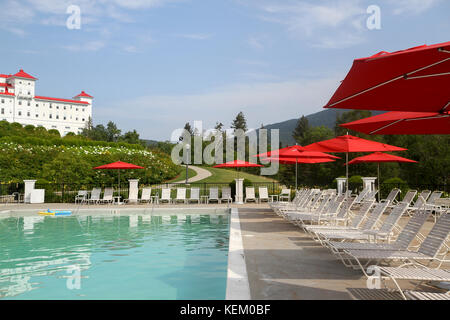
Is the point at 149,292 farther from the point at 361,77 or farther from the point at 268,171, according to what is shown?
the point at 268,171

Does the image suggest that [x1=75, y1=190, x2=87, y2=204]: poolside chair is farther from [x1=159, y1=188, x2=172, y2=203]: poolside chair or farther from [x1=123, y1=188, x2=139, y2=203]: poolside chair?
[x1=159, y1=188, x2=172, y2=203]: poolside chair

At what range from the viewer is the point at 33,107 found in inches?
3656

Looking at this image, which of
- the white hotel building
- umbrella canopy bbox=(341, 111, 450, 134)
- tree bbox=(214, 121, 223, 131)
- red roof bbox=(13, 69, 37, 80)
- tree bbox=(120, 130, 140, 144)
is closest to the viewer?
umbrella canopy bbox=(341, 111, 450, 134)

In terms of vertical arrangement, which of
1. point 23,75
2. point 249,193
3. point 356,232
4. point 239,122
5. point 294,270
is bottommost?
point 294,270

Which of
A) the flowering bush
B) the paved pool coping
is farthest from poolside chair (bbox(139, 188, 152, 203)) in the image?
the paved pool coping

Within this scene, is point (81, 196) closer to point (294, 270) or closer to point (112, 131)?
point (294, 270)

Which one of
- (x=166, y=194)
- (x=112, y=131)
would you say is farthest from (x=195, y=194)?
(x=112, y=131)

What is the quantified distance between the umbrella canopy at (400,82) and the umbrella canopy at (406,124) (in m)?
1.09

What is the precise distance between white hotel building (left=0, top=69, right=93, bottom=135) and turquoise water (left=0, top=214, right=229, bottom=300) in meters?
87.1

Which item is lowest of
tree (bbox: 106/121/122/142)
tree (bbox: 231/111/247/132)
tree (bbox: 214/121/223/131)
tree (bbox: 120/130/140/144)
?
tree (bbox: 120/130/140/144)

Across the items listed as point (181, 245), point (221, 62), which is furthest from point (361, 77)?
point (221, 62)

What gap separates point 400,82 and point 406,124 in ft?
9.82

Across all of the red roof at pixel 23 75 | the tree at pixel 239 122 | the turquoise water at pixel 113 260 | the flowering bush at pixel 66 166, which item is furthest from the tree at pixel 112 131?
the turquoise water at pixel 113 260

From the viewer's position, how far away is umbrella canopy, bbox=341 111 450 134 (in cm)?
638
